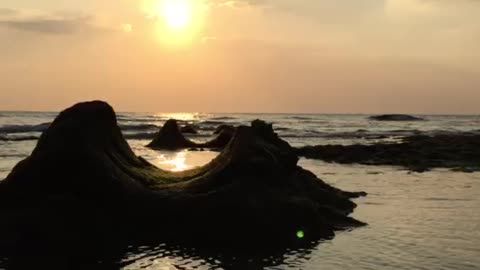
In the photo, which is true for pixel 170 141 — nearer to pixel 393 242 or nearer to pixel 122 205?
pixel 122 205

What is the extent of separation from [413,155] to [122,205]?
24.2 m

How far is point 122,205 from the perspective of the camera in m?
11.4

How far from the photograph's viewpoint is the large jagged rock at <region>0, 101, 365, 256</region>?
1095cm

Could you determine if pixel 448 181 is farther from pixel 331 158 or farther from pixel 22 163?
pixel 22 163

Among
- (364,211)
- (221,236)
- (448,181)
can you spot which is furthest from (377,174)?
(221,236)

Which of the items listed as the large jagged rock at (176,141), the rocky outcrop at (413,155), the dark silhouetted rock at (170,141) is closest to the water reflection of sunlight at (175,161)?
the large jagged rock at (176,141)

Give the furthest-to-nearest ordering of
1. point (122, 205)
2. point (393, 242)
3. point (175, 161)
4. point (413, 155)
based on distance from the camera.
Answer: point (413, 155), point (175, 161), point (122, 205), point (393, 242)

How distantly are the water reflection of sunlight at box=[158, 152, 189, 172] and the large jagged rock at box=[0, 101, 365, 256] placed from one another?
13383 millimetres

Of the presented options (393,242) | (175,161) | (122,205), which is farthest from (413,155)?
(122,205)

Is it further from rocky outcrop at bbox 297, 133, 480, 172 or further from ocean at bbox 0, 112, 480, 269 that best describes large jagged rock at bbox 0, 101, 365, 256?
rocky outcrop at bbox 297, 133, 480, 172

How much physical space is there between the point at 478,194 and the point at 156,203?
10.9 metres

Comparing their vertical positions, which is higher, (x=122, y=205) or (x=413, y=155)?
(x=122, y=205)

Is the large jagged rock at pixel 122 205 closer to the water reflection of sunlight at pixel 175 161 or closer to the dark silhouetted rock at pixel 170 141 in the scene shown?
the water reflection of sunlight at pixel 175 161

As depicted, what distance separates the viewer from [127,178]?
1204 centimetres
